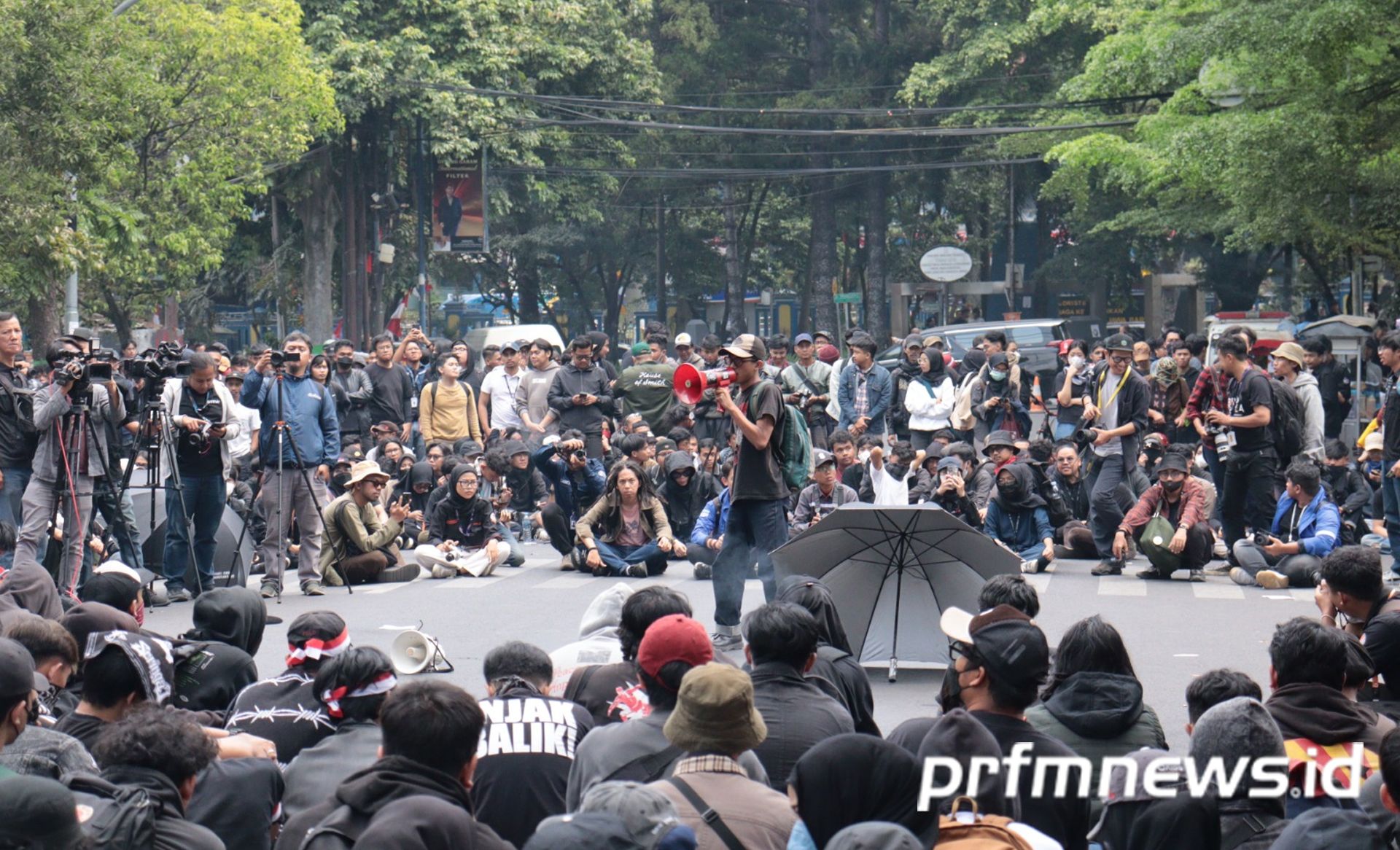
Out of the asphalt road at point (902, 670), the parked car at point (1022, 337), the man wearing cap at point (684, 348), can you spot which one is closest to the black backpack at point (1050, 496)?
the asphalt road at point (902, 670)

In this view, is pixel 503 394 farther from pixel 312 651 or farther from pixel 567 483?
pixel 312 651

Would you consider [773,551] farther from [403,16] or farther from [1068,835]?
[403,16]

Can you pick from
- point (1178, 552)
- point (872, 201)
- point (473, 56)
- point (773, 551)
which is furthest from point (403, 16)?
point (773, 551)

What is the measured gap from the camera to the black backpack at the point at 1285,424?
497 inches

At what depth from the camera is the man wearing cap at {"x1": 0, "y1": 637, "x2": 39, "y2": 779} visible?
467cm

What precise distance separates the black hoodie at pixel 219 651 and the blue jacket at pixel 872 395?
10.4 meters

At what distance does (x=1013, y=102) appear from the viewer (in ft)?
130

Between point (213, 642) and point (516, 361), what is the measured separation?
1176 centimetres

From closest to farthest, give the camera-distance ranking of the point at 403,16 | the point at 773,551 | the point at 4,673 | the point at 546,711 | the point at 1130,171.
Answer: the point at 4,673 < the point at 546,711 < the point at 773,551 < the point at 1130,171 < the point at 403,16

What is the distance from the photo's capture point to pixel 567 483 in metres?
15.3

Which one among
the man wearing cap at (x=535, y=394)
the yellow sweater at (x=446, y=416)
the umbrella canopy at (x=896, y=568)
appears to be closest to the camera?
the umbrella canopy at (x=896, y=568)

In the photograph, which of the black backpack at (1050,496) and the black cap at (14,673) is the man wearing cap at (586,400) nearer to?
the black backpack at (1050,496)

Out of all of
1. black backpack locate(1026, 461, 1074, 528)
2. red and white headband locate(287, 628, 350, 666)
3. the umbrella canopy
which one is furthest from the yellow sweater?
red and white headband locate(287, 628, 350, 666)

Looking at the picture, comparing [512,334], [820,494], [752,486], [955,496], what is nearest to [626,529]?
[820,494]
